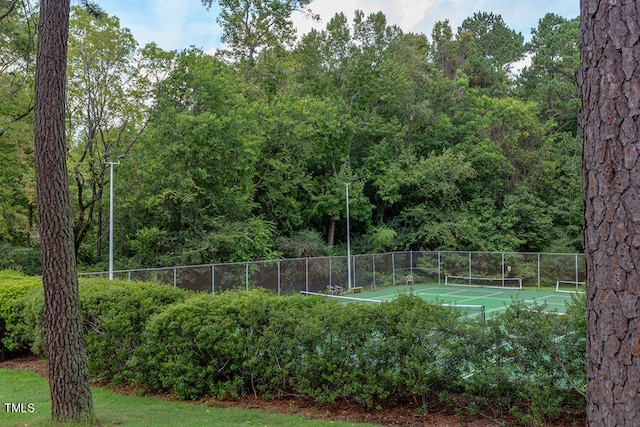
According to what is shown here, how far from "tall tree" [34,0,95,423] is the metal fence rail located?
12.2 m

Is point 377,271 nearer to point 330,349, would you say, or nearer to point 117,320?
point 117,320

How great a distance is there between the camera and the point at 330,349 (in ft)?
22.8

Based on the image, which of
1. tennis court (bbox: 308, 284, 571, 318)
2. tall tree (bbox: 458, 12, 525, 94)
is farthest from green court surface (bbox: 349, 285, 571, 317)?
tall tree (bbox: 458, 12, 525, 94)

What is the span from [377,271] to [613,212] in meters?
27.1

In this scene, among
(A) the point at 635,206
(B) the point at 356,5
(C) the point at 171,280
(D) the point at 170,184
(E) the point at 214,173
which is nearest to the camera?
(A) the point at 635,206

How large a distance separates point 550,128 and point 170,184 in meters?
27.0

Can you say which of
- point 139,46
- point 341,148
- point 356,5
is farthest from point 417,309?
point 356,5

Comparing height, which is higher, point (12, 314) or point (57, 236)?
point (57, 236)

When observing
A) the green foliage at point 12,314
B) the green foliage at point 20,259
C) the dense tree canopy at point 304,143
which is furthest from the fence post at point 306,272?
the green foliage at point 12,314

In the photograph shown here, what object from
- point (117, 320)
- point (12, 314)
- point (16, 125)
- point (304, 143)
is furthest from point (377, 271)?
point (117, 320)

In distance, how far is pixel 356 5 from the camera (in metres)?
37.9

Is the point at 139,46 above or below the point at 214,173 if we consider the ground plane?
above

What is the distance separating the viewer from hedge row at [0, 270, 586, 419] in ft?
20.0

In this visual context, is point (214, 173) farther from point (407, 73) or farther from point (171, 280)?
point (407, 73)
